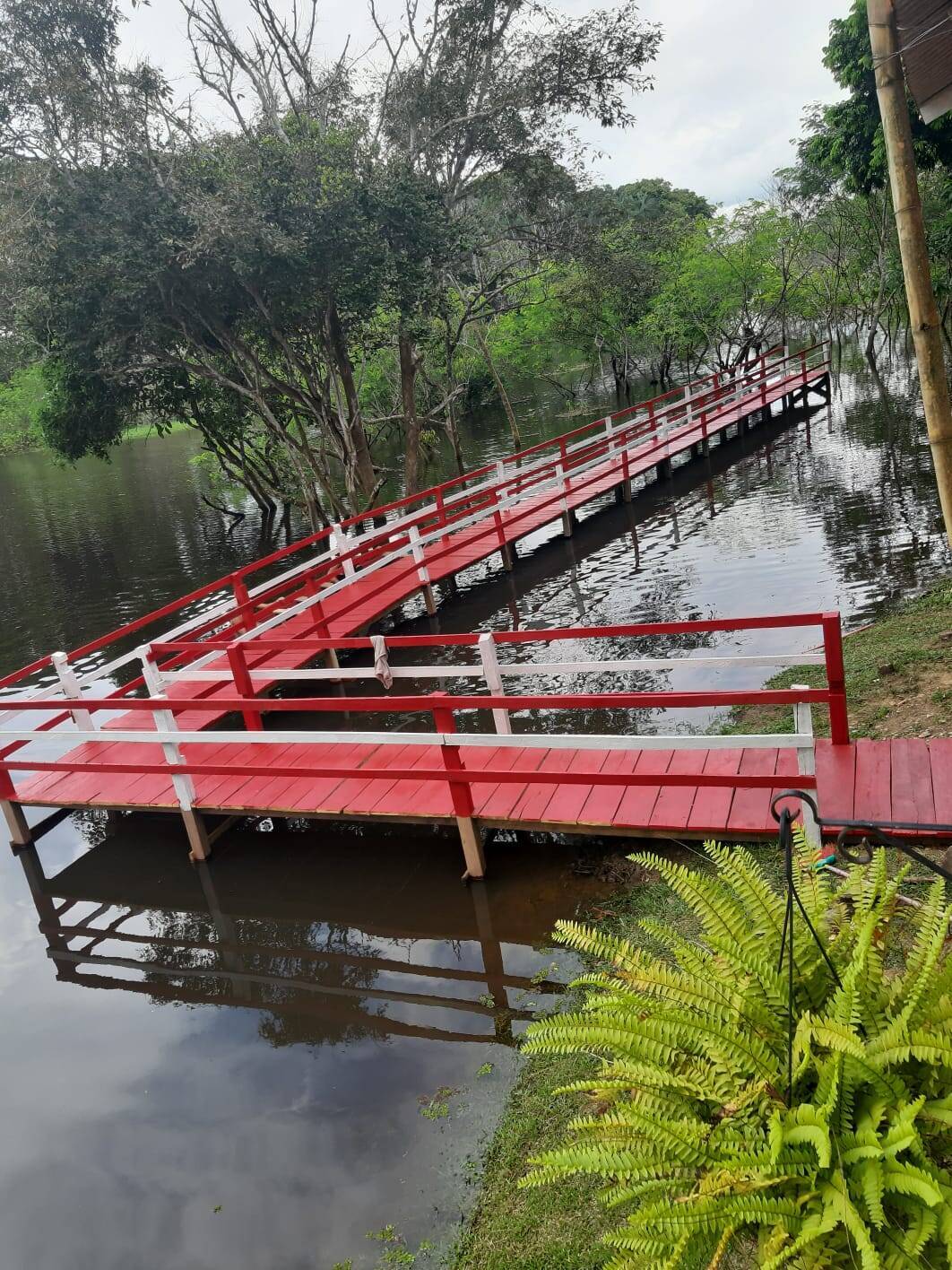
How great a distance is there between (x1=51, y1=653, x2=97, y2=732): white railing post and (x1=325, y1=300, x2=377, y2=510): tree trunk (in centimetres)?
1040

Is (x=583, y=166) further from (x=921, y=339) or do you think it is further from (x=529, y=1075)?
(x=529, y=1075)

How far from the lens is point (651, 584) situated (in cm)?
1407

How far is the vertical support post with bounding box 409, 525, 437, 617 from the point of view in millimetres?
14273

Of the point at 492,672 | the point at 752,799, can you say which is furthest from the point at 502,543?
the point at 752,799

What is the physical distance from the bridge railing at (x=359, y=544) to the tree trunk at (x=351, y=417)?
5.23 ft

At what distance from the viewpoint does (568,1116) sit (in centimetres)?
438

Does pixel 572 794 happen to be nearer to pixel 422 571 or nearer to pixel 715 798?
pixel 715 798

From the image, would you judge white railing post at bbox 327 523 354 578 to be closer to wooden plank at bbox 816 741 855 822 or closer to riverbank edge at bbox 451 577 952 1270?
riverbank edge at bbox 451 577 952 1270

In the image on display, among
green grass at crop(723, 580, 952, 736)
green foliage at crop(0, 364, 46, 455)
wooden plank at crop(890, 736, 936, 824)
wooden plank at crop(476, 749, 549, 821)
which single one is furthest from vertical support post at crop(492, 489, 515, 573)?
green foliage at crop(0, 364, 46, 455)

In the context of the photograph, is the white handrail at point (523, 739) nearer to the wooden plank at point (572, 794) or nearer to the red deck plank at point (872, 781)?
the wooden plank at point (572, 794)

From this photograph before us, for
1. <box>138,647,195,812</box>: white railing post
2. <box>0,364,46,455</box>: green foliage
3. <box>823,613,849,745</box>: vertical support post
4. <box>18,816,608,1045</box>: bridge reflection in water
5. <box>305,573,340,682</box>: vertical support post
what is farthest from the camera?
<box>0,364,46,455</box>: green foliage

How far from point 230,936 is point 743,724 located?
4758mm

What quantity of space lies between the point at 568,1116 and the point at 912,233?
4.46m

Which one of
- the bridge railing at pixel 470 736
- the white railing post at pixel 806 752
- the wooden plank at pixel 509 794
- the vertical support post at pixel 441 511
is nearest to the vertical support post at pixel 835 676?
the bridge railing at pixel 470 736
